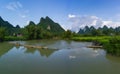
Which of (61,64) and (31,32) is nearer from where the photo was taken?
(61,64)

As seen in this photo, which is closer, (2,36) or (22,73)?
(22,73)

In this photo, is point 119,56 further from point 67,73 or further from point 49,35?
point 49,35

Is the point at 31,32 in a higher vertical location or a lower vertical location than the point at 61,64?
higher

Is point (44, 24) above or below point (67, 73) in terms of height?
above

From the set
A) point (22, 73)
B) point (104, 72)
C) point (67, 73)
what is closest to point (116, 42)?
point (104, 72)

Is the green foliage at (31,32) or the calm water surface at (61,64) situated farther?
the green foliage at (31,32)

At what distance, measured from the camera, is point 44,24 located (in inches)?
3297

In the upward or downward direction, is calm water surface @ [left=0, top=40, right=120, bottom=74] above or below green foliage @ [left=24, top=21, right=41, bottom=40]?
below

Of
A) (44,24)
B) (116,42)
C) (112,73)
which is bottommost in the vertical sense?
(112,73)

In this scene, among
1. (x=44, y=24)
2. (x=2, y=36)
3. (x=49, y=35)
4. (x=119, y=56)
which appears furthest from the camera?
(x=44, y=24)

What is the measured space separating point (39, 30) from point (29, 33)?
109 inches

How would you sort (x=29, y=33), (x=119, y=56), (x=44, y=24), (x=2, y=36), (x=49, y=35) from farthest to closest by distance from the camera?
(x=44, y=24), (x=49, y=35), (x=29, y=33), (x=2, y=36), (x=119, y=56)

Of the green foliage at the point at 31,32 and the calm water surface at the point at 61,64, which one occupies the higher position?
the green foliage at the point at 31,32

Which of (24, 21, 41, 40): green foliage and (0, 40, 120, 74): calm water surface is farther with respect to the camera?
(24, 21, 41, 40): green foliage
